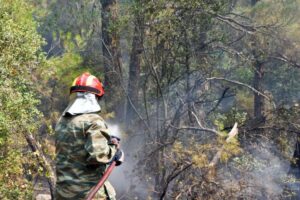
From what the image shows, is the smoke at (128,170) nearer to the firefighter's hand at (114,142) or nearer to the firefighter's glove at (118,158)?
the firefighter's hand at (114,142)

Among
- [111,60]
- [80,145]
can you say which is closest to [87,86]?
[80,145]

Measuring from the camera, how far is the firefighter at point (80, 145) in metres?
3.51

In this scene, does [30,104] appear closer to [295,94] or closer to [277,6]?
[277,6]

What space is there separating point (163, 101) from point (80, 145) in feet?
21.7

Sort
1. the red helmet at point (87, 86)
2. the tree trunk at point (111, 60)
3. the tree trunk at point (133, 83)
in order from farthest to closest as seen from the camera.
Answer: the tree trunk at point (133, 83)
the tree trunk at point (111, 60)
the red helmet at point (87, 86)

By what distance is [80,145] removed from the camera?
11.7ft

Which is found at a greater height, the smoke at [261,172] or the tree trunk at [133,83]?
the tree trunk at [133,83]

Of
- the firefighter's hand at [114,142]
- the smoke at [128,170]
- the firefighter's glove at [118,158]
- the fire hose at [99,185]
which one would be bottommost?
the smoke at [128,170]

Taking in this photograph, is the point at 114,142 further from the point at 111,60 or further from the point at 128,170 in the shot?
the point at 111,60

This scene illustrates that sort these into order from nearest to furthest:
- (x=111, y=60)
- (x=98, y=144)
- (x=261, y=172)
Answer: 1. (x=98, y=144)
2. (x=261, y=172)
3. (x=111, y=60)

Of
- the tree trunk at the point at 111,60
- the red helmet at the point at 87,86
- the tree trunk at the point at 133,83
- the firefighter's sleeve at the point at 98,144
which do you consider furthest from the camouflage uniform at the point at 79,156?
the tree trunk at the point at 133,83

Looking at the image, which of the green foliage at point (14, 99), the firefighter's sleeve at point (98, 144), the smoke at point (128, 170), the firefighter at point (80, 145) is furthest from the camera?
the smoke at point (128, 170)

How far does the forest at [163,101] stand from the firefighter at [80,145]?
2.44 m

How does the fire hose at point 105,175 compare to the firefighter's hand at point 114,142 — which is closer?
the fire hose at point 105,175
